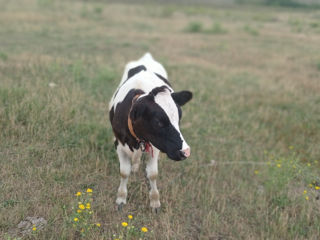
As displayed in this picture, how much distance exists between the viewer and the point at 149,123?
3.00m

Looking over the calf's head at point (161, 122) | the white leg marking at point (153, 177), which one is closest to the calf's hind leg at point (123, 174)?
the white leg marking at point (153, 177)

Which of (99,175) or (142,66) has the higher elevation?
(142,66)

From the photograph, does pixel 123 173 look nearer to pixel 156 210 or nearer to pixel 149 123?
pixel 156 210

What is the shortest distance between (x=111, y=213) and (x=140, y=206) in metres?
0.37

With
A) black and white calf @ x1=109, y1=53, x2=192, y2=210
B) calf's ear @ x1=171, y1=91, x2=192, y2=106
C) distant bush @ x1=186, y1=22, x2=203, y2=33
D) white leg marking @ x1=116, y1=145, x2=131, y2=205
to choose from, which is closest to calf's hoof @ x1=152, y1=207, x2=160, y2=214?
black and white calf @ x1=109, y1=53, x2=192, y2=210

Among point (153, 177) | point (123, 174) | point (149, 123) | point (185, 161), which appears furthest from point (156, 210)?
point (149, 123)

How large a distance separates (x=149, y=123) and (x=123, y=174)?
1138 mm

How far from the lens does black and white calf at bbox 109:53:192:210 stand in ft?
9.60

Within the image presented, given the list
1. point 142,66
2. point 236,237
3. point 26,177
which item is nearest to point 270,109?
point 142,66

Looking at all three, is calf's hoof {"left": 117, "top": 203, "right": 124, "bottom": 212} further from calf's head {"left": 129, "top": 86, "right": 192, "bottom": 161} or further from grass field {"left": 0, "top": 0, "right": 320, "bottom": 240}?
calf's head {"left": 129, "top": 86, "right": 192, "bottom": 161}

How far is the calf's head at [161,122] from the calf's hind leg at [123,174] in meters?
0.89

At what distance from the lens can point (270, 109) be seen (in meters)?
7.16

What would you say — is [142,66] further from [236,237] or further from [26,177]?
[236,237]

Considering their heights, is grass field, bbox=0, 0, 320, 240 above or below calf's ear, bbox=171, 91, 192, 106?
below
